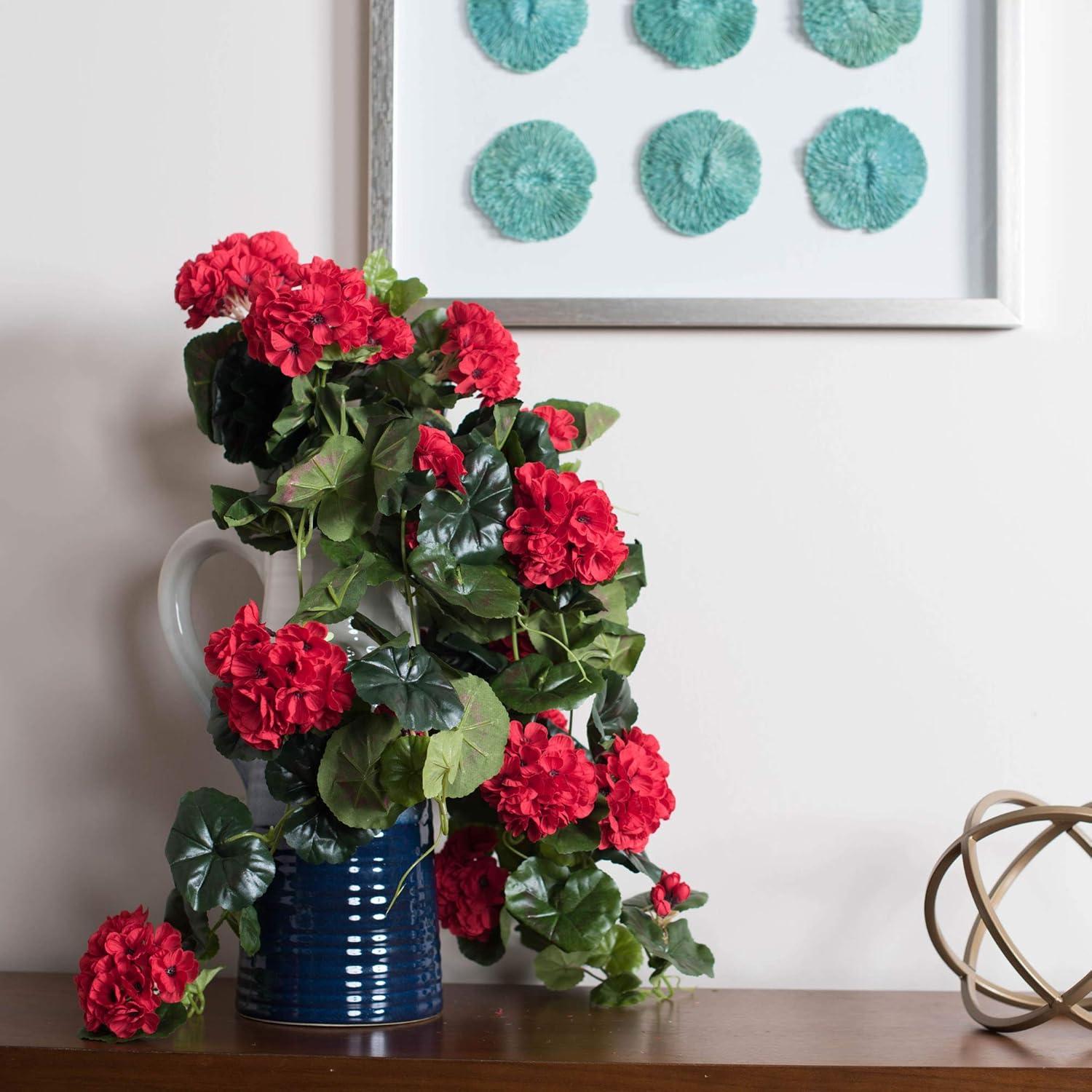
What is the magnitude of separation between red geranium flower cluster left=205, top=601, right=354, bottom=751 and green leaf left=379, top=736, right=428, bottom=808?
5 cm

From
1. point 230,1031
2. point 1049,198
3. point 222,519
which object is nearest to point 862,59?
point 1049,198

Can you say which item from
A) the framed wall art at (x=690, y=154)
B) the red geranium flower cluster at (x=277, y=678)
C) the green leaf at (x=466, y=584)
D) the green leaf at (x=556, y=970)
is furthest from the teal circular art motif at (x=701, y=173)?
the green leaf at (x=556, y=970)

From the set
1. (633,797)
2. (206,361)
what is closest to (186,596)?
(206,361)

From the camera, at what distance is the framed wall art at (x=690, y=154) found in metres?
1.07

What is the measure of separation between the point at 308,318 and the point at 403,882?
411mm

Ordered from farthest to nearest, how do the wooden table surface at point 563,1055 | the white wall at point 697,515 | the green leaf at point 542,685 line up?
1. the white wall at point 697,515
2. the green leaf at point 542,685
3. the wooden table surface at point 563,1055

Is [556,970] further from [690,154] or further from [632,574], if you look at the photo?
[690,154]

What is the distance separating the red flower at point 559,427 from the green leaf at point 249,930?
412 millimetres

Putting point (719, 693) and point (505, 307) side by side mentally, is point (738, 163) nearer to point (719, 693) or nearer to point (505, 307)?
point (505, 307)

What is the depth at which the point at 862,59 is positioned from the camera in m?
1.08

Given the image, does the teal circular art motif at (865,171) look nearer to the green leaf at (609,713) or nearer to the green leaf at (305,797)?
the green leaf at (609,713)

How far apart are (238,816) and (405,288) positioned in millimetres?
417

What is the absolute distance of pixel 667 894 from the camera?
90 centimetres

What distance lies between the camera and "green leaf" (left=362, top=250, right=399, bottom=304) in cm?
86
